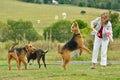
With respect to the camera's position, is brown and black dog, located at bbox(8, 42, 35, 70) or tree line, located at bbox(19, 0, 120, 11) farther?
tree line, located at bbox(19, 0, 120, 11)

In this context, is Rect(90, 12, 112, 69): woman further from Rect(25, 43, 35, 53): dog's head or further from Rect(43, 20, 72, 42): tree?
→ Rect(43, 20, 72, 42): tree

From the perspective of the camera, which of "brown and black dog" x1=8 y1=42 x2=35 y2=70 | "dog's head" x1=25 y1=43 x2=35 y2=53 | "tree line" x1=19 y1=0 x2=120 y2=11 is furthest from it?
"tree line" x1=19 y1=0 x2=120 y2=11

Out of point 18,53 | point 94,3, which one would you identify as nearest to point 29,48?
point 18,53

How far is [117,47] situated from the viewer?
27.5 meters

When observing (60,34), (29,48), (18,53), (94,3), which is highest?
(29,48)

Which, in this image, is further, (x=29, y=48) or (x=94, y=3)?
(x=94, y=3)

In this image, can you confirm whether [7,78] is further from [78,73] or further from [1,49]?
[1,49]

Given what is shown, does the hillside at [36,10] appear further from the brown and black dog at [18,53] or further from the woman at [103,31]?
the woman at [103,31]

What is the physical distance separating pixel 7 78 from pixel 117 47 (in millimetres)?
14537

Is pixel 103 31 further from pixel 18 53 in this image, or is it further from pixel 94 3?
pixel 94 3

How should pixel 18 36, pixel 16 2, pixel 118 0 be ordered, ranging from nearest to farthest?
pixel 18 36 < pixel 118 0 < pixel 16 2

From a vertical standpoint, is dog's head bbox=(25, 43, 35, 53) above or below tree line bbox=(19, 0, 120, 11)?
above

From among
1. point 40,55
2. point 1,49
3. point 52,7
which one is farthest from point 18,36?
point 52,7

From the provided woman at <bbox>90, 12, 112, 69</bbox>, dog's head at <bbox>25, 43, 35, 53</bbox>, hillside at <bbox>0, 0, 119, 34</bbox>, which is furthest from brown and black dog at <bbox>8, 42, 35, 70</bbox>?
hillside at <bbox>0, 0, 119, 34</bbox>
